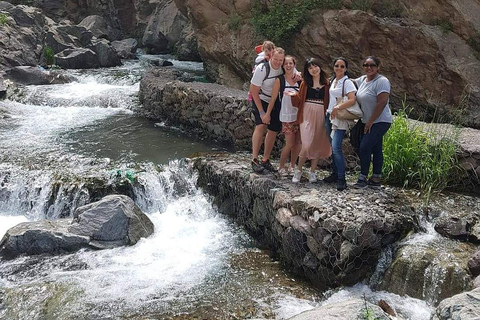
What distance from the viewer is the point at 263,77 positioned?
6.01 meters

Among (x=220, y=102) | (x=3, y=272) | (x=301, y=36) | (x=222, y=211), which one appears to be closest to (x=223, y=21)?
(x=301, y=36)

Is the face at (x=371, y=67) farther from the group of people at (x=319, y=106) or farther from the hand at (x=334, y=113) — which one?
the hand at (x=334, y=113)

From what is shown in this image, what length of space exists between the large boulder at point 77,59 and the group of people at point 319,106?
12828mm

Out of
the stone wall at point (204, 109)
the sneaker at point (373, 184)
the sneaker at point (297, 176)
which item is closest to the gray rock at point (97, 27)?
the stone wall at point (204, 109)

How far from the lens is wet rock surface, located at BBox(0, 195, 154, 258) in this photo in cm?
623

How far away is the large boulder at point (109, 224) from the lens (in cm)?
648

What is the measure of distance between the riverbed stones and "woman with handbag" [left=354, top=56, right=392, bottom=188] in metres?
0.50

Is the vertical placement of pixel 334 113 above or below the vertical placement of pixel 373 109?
below

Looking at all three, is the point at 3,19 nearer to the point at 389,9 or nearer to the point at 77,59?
the point at 77,59

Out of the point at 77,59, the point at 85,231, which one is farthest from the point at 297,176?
the point at 77,59

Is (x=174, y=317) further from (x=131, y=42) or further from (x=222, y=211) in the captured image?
(x=131, y=42)

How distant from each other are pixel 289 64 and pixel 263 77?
360 millimetres

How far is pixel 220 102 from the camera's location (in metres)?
10.0

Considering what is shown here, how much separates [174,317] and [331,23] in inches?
312
